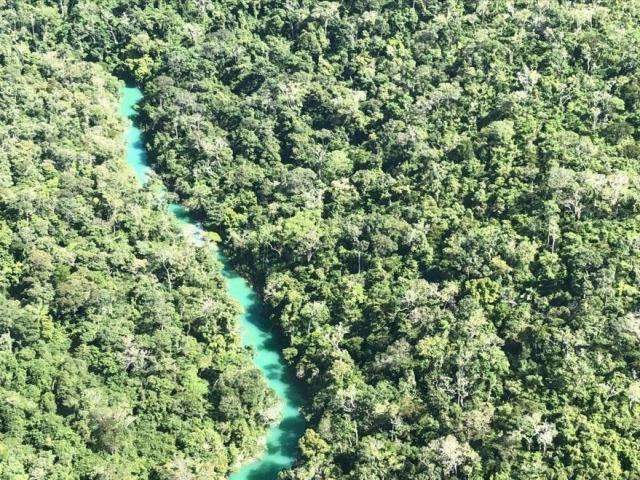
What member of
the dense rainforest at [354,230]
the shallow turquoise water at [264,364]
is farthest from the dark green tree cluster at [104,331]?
the shallow turquoise water at [264,364]

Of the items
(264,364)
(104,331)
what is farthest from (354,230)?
(104,331)

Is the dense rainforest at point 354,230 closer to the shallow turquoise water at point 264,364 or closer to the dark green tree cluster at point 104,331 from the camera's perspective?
the dark green tree cluster at point 104,331

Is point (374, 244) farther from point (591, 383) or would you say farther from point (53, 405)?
point (53, 405)

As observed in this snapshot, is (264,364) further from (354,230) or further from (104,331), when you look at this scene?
(354,230)

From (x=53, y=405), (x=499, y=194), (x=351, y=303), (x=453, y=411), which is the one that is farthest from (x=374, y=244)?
(x=53, y=405)

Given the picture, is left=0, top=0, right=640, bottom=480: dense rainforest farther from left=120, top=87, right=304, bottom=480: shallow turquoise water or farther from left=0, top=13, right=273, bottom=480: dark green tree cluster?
left=120, top=87, right=304, bottom=480: shallow turquoise water

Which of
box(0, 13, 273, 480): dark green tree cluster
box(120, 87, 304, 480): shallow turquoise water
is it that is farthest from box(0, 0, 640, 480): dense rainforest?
box(120, 87, 304, 480): shallow turquoise water
